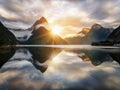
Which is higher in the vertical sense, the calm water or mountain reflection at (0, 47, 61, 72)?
the calm water

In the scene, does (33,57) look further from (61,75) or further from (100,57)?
(61,75)

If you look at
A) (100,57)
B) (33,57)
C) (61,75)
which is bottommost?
(33,57)

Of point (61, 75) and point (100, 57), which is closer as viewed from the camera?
point (61, 75)

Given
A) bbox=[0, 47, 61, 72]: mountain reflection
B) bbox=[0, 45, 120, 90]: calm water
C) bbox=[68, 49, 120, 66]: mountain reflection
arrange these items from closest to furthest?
bbox=[0, 45, 120, 90]: calm water, bbox=[0, 47, 61, 72]: mountain reflection, bbox=[68, 49, 120, 66]: mountain reflection

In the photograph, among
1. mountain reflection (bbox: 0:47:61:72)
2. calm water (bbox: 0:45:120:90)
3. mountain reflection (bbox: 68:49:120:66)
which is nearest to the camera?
calm water (bbox: 0:45:120:90)

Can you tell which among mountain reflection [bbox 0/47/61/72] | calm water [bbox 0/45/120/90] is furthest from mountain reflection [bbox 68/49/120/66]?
mountain reflection [bbox 0/47/61/72]

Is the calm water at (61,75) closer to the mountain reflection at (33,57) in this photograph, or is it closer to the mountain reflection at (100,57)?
the mountain reflection at (33,57)

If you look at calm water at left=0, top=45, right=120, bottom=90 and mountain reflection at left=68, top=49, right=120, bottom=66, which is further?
mountain reflection at left=68, top=49, right=120, bottom=66

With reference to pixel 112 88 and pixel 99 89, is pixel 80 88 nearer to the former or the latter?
pixel 99 89

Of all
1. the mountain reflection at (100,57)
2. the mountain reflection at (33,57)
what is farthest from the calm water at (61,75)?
the mountain reflection at (100,57)

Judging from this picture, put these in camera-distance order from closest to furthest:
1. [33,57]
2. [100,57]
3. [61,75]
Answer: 1. [61,75]
2. [100,57]
3. [33,57]

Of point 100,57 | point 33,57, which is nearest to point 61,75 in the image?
point 100,57

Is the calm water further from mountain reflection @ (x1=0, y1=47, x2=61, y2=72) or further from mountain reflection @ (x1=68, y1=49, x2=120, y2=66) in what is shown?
mountain reflection @ (x1=68, y1=49, x2=120, y2=66)

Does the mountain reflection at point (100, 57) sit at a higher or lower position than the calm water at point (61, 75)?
lower
